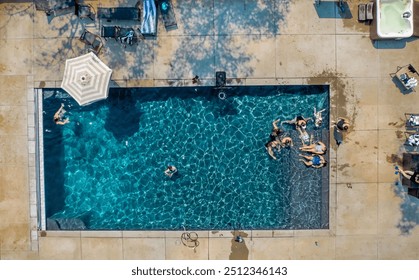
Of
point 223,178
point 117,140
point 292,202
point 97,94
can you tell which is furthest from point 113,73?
point 292,202

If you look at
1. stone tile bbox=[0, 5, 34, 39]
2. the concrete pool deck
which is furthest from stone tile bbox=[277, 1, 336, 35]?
stone tile bbox=[0, 5, 34, 39]

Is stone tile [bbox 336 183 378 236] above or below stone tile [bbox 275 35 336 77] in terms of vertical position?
below

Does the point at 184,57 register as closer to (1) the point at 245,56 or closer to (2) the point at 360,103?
(1) the point at 245,56

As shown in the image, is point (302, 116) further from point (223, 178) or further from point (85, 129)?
point (85, 129)

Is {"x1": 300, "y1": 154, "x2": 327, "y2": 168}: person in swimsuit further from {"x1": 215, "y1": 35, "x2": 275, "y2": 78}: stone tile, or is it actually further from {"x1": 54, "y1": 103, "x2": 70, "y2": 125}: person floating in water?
{"x1": 54, "y1": 103, "x2": 70, "y2": 125}: person floating in water

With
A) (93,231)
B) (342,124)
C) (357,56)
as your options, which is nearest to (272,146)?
(342,124)

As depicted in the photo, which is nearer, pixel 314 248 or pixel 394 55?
pixel 394 55
